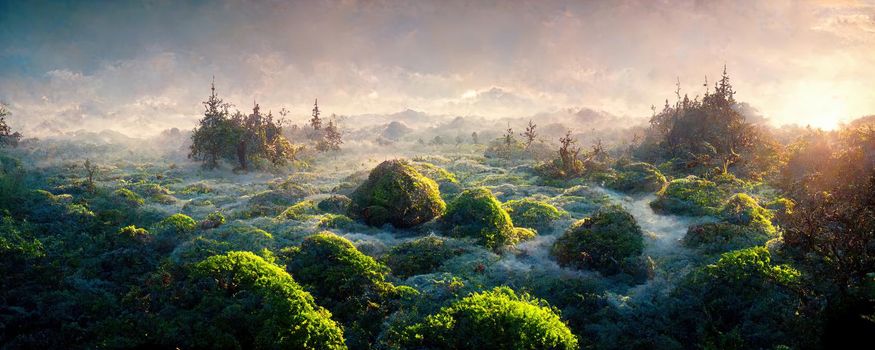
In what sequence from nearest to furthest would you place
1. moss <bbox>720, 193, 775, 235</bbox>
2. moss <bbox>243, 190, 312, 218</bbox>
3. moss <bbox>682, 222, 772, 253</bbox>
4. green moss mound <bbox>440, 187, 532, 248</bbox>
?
1. moss <bbox>682, 222, 772, 253</bbox>
2. moss <bbox>720, 193, 775, 235</bbox>
3. green moss mound <bbox>440, 187, 532, 248</bbox>
4. moss <bbox>243, 190, 312, 218</bbox>

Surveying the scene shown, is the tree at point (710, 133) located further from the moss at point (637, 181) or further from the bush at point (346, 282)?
the bush at point (346, 282)

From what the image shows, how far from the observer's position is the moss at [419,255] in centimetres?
1481

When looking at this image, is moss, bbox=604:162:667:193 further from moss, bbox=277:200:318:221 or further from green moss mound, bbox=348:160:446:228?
moss, bbox=277:200:318:221

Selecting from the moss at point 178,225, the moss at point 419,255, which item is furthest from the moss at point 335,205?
the moss at point 419,255

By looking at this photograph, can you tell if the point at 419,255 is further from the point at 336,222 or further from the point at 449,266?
the point at 336,222

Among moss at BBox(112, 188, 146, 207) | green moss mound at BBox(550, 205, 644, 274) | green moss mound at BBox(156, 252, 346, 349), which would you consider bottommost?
green moss mound at BBox(156, 252, 346, 349)

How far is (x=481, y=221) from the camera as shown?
18.2 metres

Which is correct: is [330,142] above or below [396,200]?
above

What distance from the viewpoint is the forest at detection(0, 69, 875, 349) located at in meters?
10.9

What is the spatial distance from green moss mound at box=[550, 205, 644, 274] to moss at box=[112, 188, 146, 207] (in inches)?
815

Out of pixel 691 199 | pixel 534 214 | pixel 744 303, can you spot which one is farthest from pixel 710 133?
pixel 744 303

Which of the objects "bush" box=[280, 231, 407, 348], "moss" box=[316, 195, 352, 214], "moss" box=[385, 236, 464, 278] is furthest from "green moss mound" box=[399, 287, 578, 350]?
"moss" box=[316, 195, 352, 214]

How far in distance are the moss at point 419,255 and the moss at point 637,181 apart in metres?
15.4

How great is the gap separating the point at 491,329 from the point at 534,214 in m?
10.7
